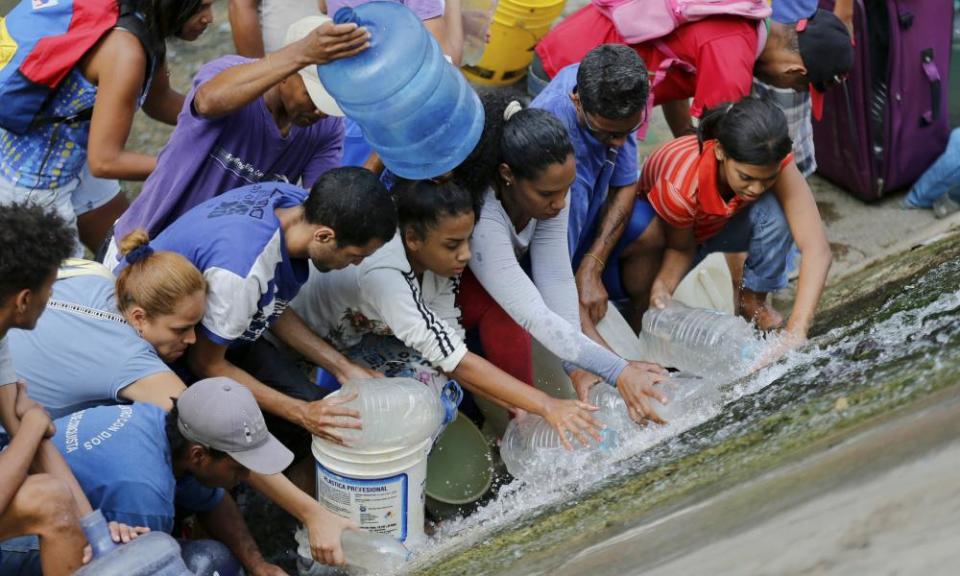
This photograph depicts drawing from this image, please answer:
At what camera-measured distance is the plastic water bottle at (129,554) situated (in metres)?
2.56

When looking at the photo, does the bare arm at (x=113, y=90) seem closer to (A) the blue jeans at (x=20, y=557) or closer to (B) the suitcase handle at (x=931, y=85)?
(A) the blue jeans at (x=20, y=557)

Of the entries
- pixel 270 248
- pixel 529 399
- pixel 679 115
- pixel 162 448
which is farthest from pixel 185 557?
pixel 679 115

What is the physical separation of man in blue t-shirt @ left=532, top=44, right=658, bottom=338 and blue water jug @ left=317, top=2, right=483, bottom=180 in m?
0.48

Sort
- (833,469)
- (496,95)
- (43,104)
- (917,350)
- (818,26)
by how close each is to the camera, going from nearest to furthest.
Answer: (833,469) → (917,350) → (43,104) → (496,95) → (818,26)

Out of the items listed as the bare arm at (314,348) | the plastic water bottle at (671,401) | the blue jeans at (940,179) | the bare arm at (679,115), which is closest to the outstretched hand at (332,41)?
the bare arm at (314,348)

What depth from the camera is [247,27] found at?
4.87 m

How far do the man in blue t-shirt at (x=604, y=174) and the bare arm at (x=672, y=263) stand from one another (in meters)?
0.07

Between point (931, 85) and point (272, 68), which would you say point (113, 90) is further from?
point (931, 85)

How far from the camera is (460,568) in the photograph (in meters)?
2.84

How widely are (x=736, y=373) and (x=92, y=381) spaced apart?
6.60ft

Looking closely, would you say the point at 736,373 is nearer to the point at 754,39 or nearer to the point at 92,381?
the point at 754,39

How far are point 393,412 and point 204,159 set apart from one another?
95 centimetres

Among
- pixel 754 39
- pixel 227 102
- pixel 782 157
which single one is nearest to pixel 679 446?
pixel 782 157

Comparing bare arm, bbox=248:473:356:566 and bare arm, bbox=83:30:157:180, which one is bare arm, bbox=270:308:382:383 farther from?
bare arm, bbox=83:30:157:180
